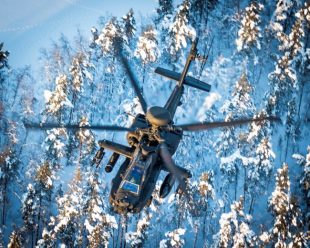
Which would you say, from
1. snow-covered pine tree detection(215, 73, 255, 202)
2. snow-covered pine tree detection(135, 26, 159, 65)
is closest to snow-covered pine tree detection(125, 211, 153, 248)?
snow-covered pine tree detection(215, 73, 255, 202)

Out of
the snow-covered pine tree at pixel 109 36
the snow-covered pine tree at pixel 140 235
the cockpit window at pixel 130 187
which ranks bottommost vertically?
the snow-covered pine tree at pixel 140 235

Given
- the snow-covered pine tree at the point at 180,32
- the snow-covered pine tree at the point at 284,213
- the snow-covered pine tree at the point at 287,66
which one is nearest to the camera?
the snow-covered pine tree at the point at 284,213

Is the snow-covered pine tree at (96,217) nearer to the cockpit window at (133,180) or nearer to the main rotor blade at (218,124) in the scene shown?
the cockpit window at (133,180)

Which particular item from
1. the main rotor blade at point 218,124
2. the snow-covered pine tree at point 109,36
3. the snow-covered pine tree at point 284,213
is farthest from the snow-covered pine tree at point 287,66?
the main rotor blade at point 218,124

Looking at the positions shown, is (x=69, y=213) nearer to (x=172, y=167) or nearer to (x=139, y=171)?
(x=139, y=171)

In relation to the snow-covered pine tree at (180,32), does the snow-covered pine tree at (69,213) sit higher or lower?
lower

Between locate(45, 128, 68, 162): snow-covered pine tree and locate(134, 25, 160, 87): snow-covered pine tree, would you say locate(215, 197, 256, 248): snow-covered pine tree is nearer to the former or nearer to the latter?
locate(134, 25, 160, 87): snow-covered pine tree

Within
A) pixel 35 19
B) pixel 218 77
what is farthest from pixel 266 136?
pixel 35 19

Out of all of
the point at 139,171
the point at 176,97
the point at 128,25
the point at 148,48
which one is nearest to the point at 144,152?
the point at 139,171

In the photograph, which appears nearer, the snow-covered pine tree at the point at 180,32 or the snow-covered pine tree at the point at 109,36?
the snow-covered pine tree at the point at 180,32
